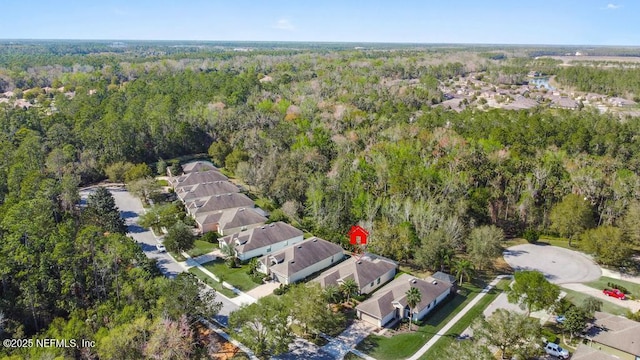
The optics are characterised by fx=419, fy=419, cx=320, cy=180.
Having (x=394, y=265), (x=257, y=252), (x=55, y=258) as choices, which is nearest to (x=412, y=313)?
(x=394, y=265)

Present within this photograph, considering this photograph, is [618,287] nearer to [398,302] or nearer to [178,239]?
[398,302]

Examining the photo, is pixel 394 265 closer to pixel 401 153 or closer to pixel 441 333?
pixel 441 333

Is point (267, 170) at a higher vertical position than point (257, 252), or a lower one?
higher

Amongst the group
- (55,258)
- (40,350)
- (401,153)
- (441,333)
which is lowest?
(441,333)

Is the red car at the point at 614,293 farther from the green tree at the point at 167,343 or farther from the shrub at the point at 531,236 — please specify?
the green tree at the point at 167,343

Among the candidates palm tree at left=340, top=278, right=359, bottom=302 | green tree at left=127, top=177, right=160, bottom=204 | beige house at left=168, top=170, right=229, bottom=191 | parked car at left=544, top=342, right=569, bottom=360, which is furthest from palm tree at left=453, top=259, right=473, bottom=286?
green tree at left=127, top=177, right=160, bottom=204

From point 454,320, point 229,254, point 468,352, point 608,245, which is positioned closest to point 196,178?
point 229,254
